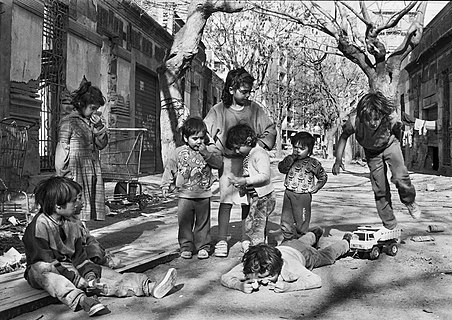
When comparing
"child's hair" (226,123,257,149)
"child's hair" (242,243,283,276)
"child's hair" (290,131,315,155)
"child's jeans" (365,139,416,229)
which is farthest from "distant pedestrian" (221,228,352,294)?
"child's jeans" (365,139,416,229)

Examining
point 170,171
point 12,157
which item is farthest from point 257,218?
point 12,157

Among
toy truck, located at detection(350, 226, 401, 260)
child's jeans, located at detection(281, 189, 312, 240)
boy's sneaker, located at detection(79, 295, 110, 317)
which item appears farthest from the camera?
child's jeans, located at detection(281, 189, 312, 240)

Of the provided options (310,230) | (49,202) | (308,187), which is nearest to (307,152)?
(308,187)

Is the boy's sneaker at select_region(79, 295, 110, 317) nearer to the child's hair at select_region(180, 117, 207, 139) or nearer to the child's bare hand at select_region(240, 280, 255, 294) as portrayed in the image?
Result: the child's bare hand at select_region(240, 280, 255, 294)

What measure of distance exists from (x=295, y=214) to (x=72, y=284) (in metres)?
2.68

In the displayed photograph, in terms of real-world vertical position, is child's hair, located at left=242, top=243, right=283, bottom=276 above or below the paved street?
above

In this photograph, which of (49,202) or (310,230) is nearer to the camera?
(49,202)

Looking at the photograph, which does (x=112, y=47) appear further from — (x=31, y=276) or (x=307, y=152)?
(x=31, y=276)

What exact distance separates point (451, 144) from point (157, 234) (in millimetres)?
17743

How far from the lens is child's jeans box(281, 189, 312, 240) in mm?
5770

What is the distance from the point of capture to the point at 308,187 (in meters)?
5.78

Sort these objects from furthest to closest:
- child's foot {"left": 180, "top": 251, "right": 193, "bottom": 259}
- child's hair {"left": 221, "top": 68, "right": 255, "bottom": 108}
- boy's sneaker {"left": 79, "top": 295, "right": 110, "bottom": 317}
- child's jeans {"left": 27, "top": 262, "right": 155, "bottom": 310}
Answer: child's hair {"left": 221, "top": 68, "right": 255, "bottom": 108} → child's foot {"left": 180, "top": 251, "right": 193, "bottom": 259} → child's jeans {"left": 27, "top": 262, "right": 155, "bottom": 310} → boy's sneaker {"left": 79, "top": 295, "right": 110, "bottom": 317}

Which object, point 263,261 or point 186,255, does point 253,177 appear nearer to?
point 186,255

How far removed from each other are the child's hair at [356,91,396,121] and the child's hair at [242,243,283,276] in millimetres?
2117
